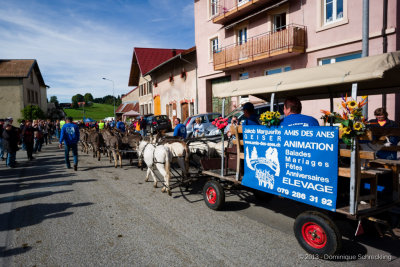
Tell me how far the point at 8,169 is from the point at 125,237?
9.58m

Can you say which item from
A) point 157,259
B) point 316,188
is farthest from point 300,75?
point 157,259

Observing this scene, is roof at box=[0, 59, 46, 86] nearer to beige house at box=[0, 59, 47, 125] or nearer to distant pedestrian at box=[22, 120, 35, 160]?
beige house at box=[0, 59, 47, 125]

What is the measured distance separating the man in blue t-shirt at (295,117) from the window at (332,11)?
11.4m

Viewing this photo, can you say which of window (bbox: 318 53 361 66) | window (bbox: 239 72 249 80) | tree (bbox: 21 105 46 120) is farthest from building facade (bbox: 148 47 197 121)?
tree (bbox: 21 105 46 120)

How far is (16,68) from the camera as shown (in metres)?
39.6

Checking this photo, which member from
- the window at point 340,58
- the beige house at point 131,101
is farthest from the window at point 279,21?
the beige house at point 131,101

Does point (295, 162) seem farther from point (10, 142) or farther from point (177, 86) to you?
point (177, 86)

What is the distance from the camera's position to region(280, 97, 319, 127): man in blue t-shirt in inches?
159

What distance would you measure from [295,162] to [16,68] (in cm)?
4681

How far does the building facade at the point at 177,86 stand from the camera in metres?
25.5

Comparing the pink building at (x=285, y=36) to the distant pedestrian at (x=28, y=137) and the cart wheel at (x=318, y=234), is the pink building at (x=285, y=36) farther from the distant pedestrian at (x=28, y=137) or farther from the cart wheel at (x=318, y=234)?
the distant pedestrian at (x=28, y=137)

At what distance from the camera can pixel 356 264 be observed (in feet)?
11.3

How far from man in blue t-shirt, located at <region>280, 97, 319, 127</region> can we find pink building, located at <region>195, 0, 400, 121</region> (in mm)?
9332

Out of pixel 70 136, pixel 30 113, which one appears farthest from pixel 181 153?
pixel 30 113
